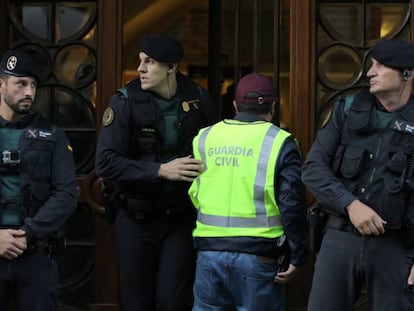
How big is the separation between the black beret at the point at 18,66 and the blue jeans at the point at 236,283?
125 cm

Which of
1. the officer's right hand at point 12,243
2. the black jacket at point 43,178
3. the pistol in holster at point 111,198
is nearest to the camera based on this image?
the officer's right hand at point 12,243

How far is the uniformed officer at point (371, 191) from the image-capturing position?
13.0 ft

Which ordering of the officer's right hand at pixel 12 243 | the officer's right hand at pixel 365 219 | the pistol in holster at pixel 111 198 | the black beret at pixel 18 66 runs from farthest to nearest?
the pistol in holster at pixel 111 198
the black beret at pixel 18 66
the officer's right hand at pixel 12 243
the officer's right hand at pixel 365 219

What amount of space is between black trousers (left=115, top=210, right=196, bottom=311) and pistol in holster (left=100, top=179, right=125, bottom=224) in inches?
2.1

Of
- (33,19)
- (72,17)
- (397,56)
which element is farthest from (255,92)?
(33,19)

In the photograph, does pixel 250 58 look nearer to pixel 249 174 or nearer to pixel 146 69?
pixel 146 69

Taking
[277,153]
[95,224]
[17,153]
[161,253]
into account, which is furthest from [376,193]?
[95,224]

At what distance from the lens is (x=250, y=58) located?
18.5 feet

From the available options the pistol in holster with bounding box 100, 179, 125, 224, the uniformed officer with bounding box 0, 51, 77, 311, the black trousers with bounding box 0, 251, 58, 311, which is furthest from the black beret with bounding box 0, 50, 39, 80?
the black trousers with bounding box 0, 251, 58, 311

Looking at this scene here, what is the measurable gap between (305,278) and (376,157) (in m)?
1.52

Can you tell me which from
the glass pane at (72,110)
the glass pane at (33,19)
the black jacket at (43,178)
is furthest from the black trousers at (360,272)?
the glass pane at (33,19)

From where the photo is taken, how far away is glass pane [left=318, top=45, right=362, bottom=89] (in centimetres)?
534

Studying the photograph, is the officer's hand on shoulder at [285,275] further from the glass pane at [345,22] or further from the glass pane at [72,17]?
the glass pane at [72,17]

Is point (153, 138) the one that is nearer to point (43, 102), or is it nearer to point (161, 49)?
point (161, 49)
